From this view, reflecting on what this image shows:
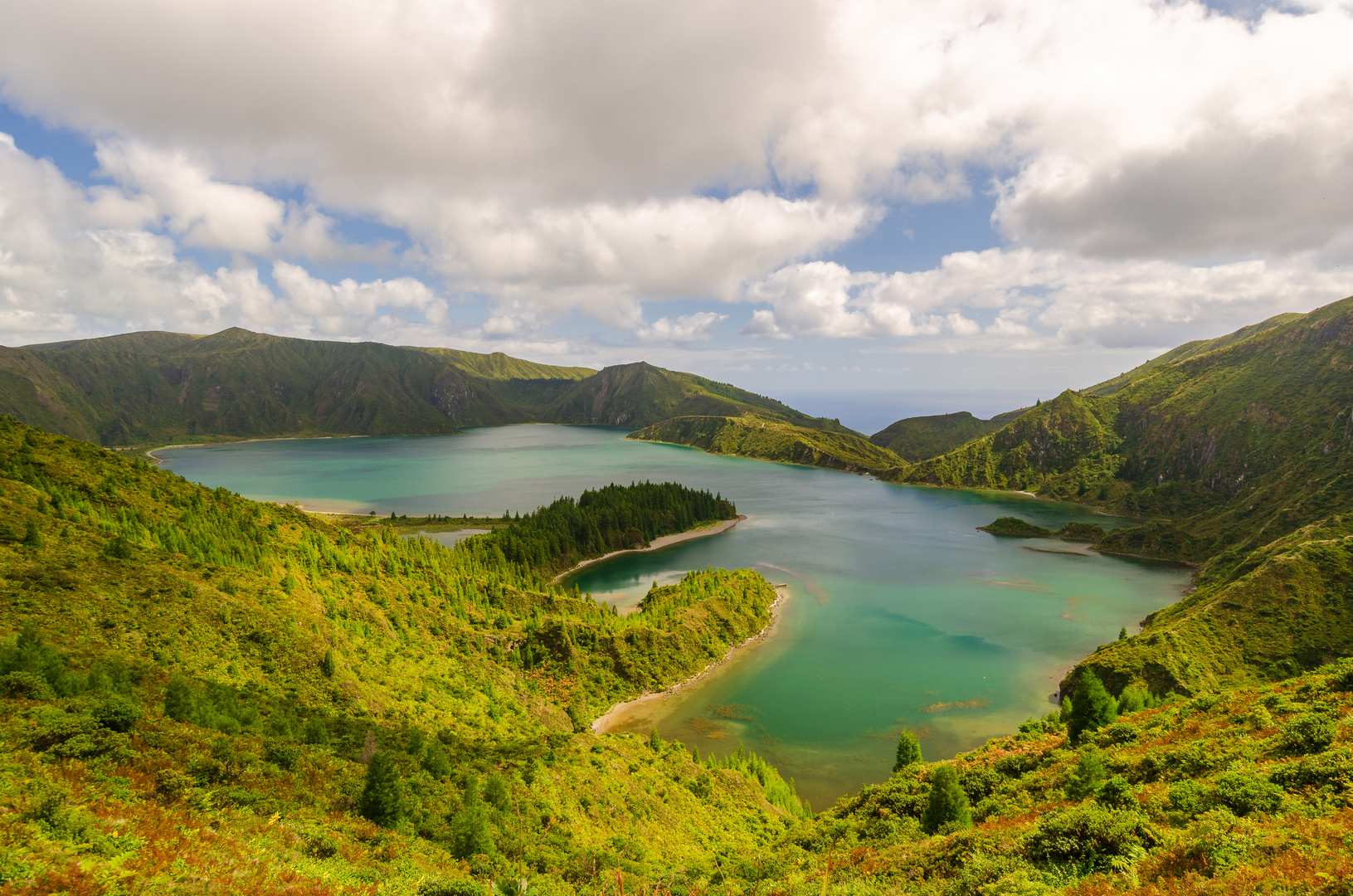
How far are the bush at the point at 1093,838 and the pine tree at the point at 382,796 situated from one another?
2258cm

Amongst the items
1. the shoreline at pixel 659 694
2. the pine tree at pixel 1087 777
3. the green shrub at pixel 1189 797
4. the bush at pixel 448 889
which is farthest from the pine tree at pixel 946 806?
the shoreline at pixel 659 694

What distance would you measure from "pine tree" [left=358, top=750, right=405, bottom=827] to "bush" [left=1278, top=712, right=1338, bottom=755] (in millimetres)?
33895

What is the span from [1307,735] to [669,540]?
→ 12110 cm

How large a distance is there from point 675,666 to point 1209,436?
203499 mm

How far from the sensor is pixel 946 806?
27172 mm

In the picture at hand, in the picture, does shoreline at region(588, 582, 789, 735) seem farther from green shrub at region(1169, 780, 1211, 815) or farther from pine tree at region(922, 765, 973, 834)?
green shrub at region(1169, 780, 1211, 815)

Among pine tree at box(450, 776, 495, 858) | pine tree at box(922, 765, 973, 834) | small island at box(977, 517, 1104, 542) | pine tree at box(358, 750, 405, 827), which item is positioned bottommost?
small island at box(977, 517, 1104, 542)

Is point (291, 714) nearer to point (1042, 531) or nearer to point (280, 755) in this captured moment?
point (280, 755)

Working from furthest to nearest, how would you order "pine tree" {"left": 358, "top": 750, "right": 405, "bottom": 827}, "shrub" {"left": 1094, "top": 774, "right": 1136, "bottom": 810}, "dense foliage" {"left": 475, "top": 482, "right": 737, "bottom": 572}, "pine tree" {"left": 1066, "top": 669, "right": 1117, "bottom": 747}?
1. "dense foliage" {"left": 475, "top": 482, "right": 737, "bottom": 572}
2. "pine tree" {"left": 1066, "top": 669, "right": 1117, "bottom": 747}
3. "pine tree" {"left": 358, "top": 750, "right": 405, "bottom": 827}
4. "shrub" {"left": 1094, "top": 774, "right": 1136, "bottom": 810}

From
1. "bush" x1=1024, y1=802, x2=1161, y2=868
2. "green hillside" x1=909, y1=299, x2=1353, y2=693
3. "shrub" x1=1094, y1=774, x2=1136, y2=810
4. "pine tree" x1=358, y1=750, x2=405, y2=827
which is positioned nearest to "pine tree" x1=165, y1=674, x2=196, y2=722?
"pine tree" x1=358, y1=750, x2=405, y2=827

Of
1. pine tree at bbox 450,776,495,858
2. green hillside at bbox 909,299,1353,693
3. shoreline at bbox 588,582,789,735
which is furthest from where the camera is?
green hillside at bbox 909,299,1353,693

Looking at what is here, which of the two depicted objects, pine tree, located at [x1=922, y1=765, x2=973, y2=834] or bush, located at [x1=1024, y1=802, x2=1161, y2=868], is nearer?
bush, located at [x1=1024, y1=802, x2=1161, y2=868]

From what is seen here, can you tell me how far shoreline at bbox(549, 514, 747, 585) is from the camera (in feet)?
373

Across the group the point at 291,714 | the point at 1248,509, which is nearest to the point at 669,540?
the point at 291,714
